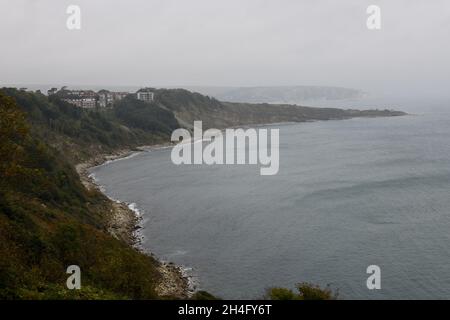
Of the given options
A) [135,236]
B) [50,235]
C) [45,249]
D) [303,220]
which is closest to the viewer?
[45,249]

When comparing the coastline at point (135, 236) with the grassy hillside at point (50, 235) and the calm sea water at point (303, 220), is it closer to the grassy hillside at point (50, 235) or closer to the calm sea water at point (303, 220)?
the grassy hillside at point (50, 235)

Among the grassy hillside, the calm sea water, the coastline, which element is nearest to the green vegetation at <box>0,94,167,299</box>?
the grassy hillside

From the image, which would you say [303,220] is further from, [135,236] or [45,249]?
[45,249]

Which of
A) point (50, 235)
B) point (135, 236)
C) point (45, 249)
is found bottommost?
point (135, 236)

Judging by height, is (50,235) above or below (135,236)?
above

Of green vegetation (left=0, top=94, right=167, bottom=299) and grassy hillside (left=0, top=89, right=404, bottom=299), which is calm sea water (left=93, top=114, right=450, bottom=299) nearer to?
grassy hillside (left=0, top=89, right=404, bottom=299)

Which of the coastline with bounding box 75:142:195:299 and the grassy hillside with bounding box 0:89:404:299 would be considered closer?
the grassy hillside with bounding box 0:89:404:299

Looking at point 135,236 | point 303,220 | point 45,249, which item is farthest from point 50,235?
point 303,220

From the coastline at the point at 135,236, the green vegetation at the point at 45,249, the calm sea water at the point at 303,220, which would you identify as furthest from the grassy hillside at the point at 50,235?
the calm sea water at the point at 303,220
